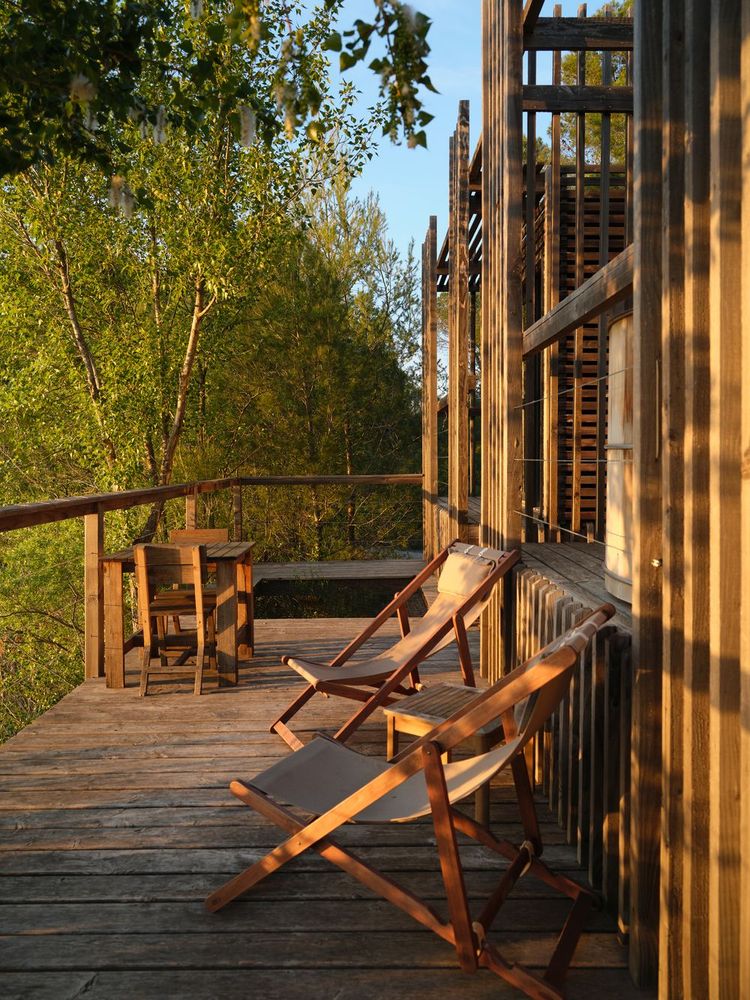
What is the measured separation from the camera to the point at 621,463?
307 centimetres

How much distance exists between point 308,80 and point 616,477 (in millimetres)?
1880

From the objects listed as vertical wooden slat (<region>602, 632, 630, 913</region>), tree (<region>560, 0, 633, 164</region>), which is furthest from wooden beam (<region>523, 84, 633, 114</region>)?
tree (<region>560, 0, 633, 164</region>)

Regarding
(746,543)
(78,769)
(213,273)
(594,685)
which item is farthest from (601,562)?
(213,273)

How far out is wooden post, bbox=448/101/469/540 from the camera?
6.75 metres

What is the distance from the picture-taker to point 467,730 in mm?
1951

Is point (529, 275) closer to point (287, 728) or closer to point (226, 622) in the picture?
point (226, 622)

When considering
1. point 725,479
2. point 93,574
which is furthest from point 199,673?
point 725,479

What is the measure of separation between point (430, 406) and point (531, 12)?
19.7 feet

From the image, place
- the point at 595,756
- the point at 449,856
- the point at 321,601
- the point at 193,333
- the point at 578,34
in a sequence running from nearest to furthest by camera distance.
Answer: the point at 449,856, the point at 595,756, the point at 578,34, the point at 193,333, the point at 321,601

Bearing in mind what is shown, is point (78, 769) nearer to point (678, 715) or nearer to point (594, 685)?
point (594, 685)

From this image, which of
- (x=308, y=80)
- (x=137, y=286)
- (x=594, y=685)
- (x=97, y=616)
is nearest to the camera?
(x=308, y=80)

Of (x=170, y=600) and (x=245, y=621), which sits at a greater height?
(x=170, y=600)

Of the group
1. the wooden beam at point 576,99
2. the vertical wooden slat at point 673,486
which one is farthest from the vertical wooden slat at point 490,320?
the vertical wooden slat at point 673,486

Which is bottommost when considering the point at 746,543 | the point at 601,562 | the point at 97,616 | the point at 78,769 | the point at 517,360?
the point at 78,769
